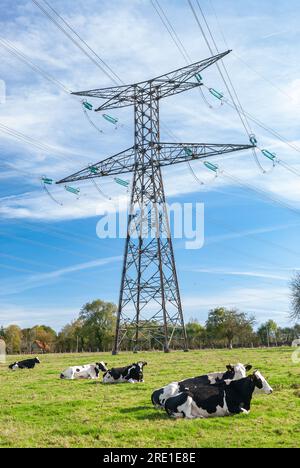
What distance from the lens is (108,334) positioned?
85000 mm

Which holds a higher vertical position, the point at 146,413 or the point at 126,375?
the point at 126,375

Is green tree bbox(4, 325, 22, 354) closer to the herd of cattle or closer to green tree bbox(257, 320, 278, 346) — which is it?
green tree bbox(257, 320, 278, 346)

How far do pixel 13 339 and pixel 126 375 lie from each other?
9155 cm

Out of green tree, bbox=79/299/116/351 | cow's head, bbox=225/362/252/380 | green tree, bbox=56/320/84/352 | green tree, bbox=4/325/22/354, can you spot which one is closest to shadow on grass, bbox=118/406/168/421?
cow's head, bbox=225/362/252/380

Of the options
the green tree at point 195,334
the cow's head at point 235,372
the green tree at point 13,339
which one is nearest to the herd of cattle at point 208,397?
the cow's head at point 235,372

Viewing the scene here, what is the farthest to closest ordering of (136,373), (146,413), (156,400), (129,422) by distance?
1. (136,373)
2. (156,400)
3. (146,413)
4. (129,422)

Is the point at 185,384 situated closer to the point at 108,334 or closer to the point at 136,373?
the point at 136,373

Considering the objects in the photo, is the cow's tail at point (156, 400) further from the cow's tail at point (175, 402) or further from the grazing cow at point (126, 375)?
A: the grazing cow at point (126, 375)

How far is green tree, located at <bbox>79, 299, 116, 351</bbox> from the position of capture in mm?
85750

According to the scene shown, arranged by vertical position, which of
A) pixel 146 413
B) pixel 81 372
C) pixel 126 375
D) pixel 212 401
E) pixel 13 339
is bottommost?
pixel 13 339

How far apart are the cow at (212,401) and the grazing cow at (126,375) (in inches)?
266

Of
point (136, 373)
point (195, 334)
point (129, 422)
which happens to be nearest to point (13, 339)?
point (195, 334)

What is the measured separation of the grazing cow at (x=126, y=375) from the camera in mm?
18188
